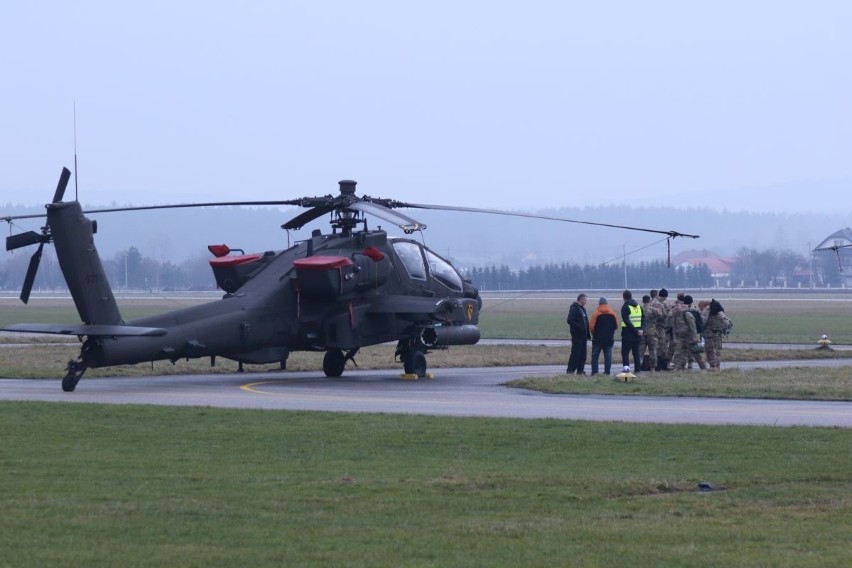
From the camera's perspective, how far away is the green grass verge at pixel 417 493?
870 centimetres

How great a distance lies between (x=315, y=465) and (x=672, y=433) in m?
4.67

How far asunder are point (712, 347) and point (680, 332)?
0.83 metres

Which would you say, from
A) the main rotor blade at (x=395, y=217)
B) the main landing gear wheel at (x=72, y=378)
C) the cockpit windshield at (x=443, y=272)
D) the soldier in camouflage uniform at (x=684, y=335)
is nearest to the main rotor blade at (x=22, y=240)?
the main landing gear wheel at (x=72, y=378)

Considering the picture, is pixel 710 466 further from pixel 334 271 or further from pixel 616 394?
pixel 334 271

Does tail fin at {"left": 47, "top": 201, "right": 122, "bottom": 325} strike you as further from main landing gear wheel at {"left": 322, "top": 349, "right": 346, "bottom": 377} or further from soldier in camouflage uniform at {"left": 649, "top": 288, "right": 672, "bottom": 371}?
soldier in camouflage uniform at {"left": 649, "top": 288, "right": 672, "bottom": 371}

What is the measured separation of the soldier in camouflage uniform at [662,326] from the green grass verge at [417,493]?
1169 centimetres

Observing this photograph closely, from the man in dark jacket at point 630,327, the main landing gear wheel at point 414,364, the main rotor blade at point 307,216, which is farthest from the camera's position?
the man in dark jacket at point 630,327

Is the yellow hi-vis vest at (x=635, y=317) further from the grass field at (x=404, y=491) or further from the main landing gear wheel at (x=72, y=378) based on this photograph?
the main landing gear wheel at (x=72, y=378)

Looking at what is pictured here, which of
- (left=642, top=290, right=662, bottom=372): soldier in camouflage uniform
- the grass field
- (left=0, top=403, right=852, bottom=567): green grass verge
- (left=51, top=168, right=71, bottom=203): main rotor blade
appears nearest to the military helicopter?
(left=51, top=168, right=71, bottom=203): main rotor blade

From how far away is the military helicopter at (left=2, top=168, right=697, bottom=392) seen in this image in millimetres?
20875

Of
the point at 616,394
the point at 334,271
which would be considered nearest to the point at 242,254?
the point at 334,271

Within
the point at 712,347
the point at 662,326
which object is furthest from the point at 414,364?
the point at 712,347

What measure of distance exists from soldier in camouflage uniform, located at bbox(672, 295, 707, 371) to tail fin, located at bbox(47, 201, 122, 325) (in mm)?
12011

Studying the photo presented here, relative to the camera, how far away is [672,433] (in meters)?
Answer: 15.3
